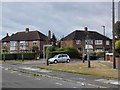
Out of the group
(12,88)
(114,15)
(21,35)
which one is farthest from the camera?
(21,35)

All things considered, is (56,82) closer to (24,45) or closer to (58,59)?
(58,59)

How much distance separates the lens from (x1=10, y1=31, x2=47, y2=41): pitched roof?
319 ft

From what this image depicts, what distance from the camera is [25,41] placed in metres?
100

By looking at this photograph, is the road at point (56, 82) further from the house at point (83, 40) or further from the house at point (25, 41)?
the house at point (83, 40)

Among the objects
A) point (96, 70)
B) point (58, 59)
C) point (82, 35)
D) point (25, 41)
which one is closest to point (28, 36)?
point (25, 41)

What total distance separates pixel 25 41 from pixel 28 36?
1920 millimetres

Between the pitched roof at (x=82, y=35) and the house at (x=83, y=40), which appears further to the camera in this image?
the pitched roof at (x=82, y=35)

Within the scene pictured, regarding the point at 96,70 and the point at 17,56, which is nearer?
the point at 96,70

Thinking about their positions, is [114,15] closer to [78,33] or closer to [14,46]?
[78,33]

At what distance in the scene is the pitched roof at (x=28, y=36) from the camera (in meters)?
97.3

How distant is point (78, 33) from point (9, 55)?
33857 mm

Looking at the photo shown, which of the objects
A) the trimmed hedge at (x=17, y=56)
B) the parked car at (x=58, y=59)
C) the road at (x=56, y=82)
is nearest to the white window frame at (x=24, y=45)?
the trimmed hedge at (x=17, y=56)

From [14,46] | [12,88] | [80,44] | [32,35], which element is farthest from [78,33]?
[12,88]

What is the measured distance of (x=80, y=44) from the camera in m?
95.6
